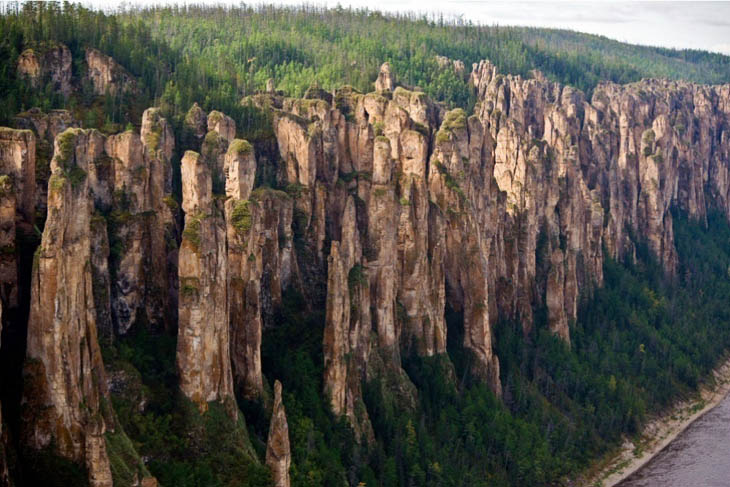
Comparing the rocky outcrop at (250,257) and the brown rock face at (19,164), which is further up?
the brown rock face at (19,164)

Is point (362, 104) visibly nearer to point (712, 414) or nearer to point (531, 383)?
point (531, 383)

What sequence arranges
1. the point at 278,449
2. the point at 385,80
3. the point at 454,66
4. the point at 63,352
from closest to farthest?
the point at 63,352 < the point at 278,449 < the point at 385,80 < the point at 454,66

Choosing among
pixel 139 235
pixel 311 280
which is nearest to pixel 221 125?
pixel 311 280

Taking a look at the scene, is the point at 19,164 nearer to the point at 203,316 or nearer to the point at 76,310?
the point at 76,310

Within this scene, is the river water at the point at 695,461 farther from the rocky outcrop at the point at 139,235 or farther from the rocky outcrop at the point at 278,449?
the rocky outcrop at the point at 139,235

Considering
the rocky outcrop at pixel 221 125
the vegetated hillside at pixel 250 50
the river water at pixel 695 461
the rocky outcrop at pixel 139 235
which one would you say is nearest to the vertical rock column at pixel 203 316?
the rocky outcrop at pixel 139 235

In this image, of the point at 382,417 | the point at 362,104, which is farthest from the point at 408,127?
the point at 382,417
